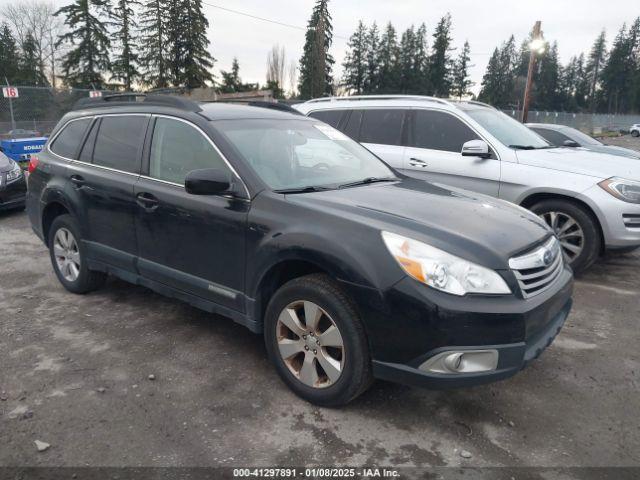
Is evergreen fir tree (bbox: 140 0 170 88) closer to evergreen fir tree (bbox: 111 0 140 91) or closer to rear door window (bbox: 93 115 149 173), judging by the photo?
evergreen fir tree (bbox: 111 0 140 91)

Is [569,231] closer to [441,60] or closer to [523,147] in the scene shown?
[523,147]

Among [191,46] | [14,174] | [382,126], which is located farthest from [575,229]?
[191,46]

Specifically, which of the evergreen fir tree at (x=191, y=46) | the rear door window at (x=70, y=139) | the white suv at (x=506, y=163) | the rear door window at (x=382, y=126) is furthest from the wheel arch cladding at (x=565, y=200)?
the evergreen fir tree at (x=191, y=46)

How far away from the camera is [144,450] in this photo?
8.45 feet

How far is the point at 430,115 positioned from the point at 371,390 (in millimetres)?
4148

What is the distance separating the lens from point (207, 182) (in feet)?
10.2

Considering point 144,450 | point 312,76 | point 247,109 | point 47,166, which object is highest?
point 312,76

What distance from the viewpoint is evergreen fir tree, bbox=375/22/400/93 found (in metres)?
70.9

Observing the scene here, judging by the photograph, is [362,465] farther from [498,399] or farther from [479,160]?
[479,160]

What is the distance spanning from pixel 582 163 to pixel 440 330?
3.98 meters

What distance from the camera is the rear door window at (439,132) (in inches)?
236

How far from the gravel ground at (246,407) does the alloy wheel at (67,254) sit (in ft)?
1.90

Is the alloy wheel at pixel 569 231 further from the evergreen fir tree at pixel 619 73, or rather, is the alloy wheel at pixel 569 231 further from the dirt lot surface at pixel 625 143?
the evergreen fir tree at pixel 619 73

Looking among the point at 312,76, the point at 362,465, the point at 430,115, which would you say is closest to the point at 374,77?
the point at 312,76
